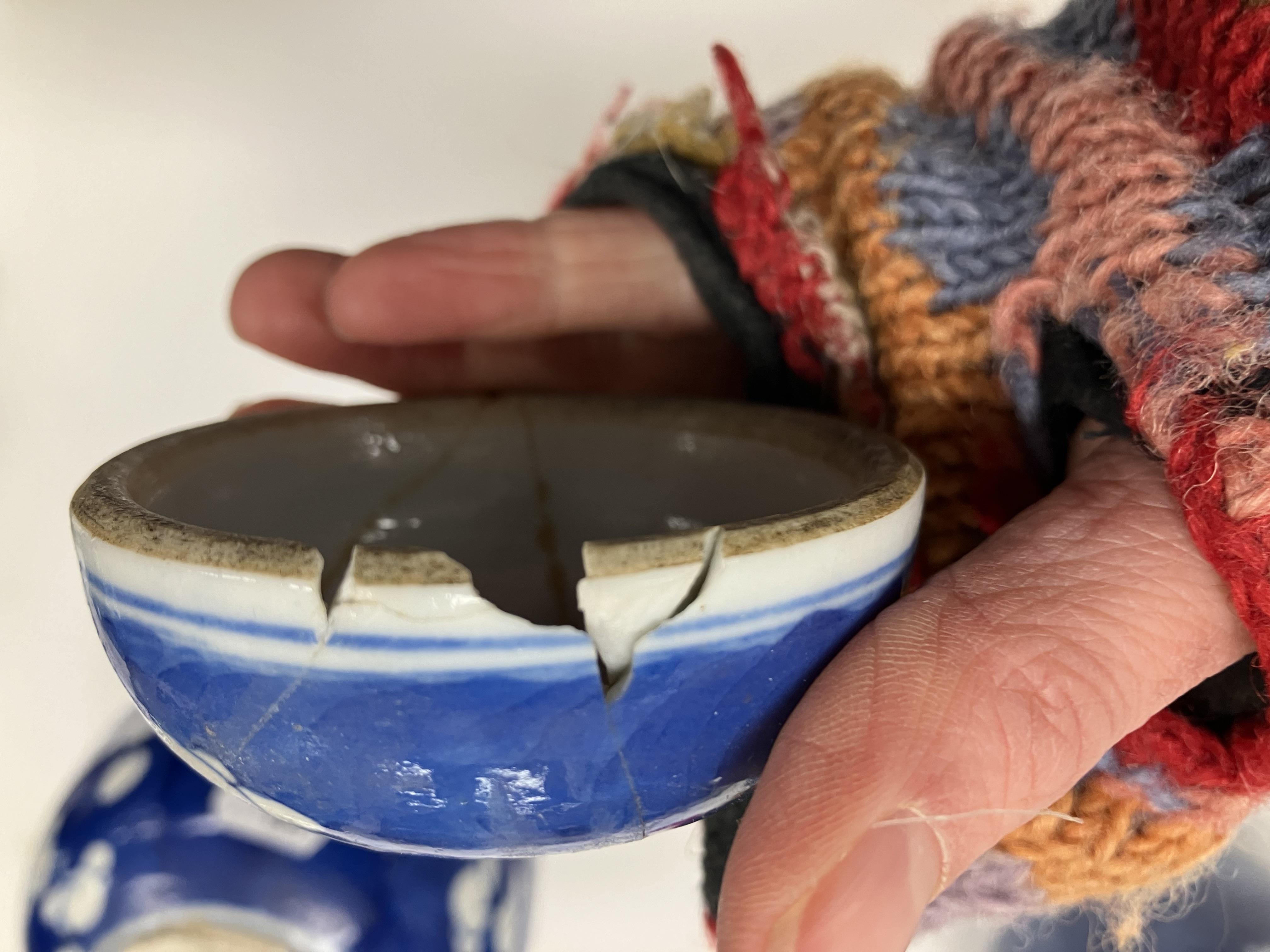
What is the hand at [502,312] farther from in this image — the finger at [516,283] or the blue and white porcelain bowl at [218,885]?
the blue and white porcelain bowl at [218,885]

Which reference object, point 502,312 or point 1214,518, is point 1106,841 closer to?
point 1214,518

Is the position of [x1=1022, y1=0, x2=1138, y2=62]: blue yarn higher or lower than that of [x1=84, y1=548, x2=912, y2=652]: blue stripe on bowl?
higher

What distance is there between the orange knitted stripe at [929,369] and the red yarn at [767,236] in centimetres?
1

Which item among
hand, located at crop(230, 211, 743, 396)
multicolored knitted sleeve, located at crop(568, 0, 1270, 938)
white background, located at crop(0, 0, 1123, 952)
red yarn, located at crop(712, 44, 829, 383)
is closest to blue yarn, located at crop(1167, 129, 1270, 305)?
multicolored knitted sleeve, located at crop(568, 0, 1270, 938)

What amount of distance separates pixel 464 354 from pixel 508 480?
111 millimetres

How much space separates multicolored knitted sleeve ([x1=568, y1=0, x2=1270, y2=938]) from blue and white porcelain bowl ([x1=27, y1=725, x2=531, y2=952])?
10 centimetres

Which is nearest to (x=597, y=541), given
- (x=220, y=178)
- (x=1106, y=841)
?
(x=1106, y=841)

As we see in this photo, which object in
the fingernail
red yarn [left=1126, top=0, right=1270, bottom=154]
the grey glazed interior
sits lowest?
the fingernail

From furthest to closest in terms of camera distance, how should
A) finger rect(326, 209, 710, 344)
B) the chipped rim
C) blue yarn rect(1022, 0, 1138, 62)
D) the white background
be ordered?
the white background
finger rect(326, 209, 710, 344)
blue yarn rect(1022, 0, 1138, 62)
the chipped rim

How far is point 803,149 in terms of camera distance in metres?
0.37

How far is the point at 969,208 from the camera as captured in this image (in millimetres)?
315

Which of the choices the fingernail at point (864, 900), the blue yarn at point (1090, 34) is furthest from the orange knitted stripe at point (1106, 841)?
the blue yarn at point (1090, 34)

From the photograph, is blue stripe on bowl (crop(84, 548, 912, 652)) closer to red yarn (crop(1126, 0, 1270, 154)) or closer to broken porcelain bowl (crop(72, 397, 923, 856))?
broken porcelain bowl (crop(72, 397, 923, 856))

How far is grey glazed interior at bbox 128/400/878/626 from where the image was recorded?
0.36 meters
